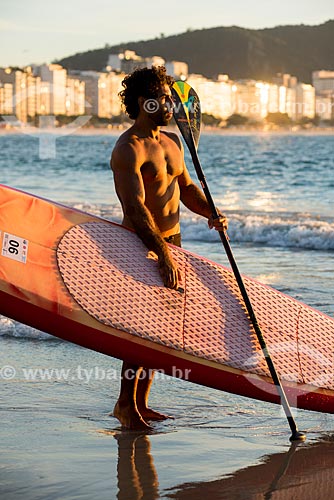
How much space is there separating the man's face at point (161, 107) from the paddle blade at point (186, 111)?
0.07 m

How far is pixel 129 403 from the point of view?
4.04 metres

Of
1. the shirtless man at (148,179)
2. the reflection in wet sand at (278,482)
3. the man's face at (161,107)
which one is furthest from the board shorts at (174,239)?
the reflection in wet sand at (278,482)

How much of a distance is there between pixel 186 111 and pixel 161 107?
0.69 ft

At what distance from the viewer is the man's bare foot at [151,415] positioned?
13.6ft

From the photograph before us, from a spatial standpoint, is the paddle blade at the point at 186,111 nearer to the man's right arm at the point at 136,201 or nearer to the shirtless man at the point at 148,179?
the shirtless man at the point at 148,179

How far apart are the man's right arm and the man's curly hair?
0.22 m

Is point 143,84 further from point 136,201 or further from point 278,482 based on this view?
point 278,482

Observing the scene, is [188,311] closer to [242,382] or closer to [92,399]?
[242,382]

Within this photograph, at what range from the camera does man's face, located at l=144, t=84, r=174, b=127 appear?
12.8ft

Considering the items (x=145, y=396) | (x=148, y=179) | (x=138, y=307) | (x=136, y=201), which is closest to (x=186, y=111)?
(x=148, y=179)

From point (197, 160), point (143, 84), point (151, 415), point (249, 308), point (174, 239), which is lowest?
point (151, 415)

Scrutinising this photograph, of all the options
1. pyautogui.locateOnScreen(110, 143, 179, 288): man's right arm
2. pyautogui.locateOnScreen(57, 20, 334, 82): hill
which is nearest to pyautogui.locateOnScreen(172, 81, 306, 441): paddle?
pyautogui.locateOnScreen(110, 143, 179, 288): man's right arm

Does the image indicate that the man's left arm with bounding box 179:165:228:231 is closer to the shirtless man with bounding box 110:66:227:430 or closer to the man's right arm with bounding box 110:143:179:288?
the shirtless man with bounding box 110:66:227:430

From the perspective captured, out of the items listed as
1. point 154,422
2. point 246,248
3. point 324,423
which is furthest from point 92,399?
point 246,248
